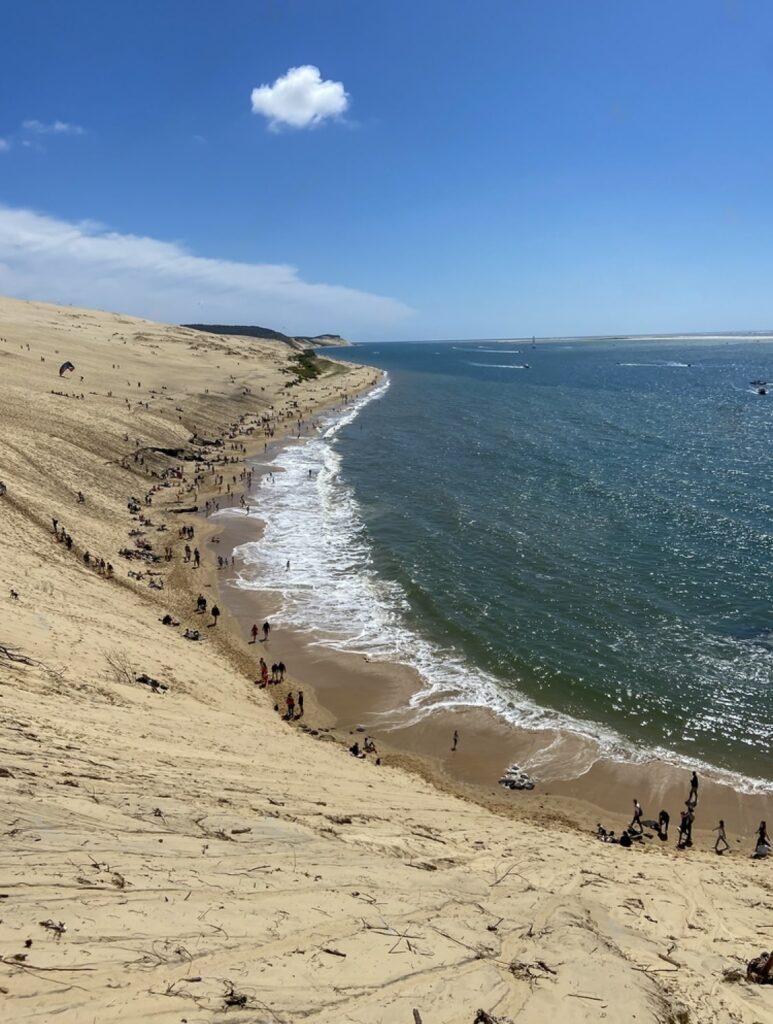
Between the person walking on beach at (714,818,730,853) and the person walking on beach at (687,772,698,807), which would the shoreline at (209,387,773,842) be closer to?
the person walking on beach at (687,772,698,807)

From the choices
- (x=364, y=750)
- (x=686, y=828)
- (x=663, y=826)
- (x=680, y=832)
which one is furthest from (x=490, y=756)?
(x=686, y=828)

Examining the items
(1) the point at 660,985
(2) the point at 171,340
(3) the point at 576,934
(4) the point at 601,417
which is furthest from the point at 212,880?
(2) the point at 171,340

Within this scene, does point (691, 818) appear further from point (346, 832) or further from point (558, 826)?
point (346, 832)

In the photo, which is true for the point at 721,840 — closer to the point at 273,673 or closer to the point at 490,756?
the point at 490,756

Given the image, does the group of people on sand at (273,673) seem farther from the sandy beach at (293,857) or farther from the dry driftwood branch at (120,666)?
the dry driftwood branch at (120,666)

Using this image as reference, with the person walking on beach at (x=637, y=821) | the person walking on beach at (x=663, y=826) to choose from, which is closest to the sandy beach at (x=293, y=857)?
the person walking on beach at (x=637, y=821)

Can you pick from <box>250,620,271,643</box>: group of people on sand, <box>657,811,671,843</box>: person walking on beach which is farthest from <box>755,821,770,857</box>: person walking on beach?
<box>250,620,271,643</box>: group of people on sand
